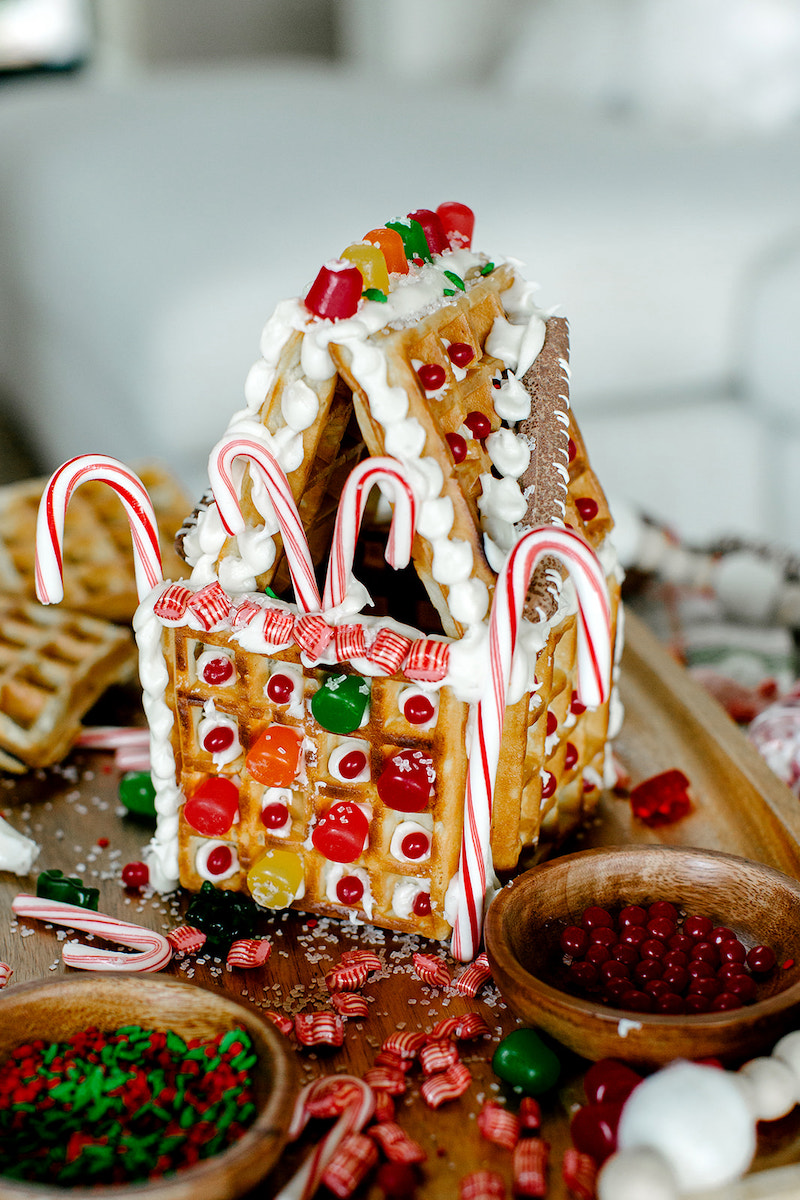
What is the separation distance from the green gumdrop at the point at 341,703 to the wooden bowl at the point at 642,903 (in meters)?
0.21

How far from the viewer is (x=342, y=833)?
1137 mm

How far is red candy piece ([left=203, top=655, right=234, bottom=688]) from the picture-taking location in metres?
1.16

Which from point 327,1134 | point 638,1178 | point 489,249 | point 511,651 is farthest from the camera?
point 489,249

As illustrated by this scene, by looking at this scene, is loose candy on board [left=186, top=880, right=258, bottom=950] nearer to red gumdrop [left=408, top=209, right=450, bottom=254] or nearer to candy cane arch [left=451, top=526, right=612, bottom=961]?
candy cane arch [left=451, top=526, right=612, bottom=961]

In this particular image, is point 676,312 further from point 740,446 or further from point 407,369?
point 407,369

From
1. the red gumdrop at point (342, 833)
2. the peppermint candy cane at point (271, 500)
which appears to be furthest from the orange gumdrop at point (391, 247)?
the red gumdrop at point (342, 833)

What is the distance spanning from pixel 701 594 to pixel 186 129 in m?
2.09

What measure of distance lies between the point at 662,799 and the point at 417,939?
0.36 m

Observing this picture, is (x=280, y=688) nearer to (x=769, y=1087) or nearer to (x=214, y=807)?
(x=214, y=807)

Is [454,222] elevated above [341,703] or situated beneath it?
elevated above

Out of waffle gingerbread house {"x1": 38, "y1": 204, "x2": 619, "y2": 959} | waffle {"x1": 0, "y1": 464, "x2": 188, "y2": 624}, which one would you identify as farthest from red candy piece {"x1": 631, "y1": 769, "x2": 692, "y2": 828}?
waffle {"x1": 0, "y1": 464, "x2": 188, "y2": 624}

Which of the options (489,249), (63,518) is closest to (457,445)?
(63,518)

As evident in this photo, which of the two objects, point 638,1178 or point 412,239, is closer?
point 638,1178

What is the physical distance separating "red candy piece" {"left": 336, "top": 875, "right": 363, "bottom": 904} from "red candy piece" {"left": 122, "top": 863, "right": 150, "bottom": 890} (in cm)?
23
